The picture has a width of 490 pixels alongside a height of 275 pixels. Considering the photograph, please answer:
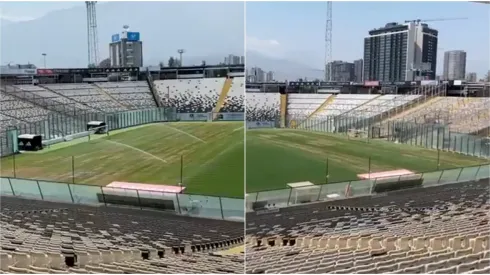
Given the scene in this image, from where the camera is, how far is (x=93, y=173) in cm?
419

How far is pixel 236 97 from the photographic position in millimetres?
4152

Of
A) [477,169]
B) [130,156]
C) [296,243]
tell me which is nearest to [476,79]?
[477,169]

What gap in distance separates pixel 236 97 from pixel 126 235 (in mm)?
1487

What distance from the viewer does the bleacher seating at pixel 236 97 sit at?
13.5 ft

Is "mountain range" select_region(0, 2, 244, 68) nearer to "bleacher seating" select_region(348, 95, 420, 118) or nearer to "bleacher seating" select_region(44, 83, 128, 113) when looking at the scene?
"bleacher seating" select_region(44, 83, 128, 113)

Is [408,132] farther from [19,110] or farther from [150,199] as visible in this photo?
[19,110]

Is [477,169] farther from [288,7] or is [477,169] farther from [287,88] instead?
[288,7]

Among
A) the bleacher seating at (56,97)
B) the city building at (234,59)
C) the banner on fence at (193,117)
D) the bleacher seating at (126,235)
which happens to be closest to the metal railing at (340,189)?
the bleacher seating at (126,235)

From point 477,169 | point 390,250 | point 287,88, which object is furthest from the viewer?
point 477,169

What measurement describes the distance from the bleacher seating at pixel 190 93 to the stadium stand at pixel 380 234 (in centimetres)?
103

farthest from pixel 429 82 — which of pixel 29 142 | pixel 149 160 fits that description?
pixel 29 142

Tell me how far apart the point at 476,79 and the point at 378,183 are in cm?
133

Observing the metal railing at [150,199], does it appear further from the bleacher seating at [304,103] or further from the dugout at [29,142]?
the bleacher seating at [304,103]

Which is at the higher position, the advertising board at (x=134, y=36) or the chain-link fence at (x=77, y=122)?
the advertising board at (x=134, y=36)
